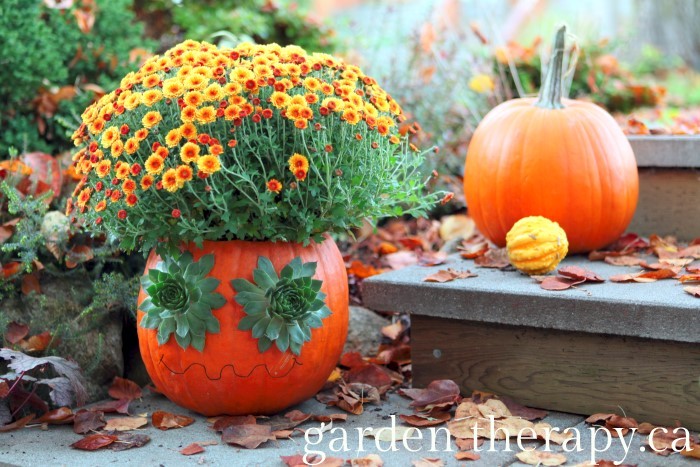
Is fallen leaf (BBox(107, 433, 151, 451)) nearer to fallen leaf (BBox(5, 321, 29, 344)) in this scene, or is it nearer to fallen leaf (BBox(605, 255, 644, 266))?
fallen leaf (BBox(5, 321, 29, 344))

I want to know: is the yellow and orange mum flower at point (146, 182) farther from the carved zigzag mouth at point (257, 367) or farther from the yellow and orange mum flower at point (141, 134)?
the carved zigzag mouth at point (257, 367)

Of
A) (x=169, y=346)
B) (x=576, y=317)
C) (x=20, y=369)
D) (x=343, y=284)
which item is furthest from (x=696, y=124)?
(x=20, y=369)

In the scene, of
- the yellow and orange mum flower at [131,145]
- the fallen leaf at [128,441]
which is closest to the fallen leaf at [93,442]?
the fallen leaf at [128,441]

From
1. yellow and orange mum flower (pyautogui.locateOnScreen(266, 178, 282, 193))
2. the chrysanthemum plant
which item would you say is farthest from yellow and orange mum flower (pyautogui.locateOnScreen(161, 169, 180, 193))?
yellow and orange mum flower (pyautogui.locateOnScreen(266, 178, 282, 193))

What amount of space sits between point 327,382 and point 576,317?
788 millimetres

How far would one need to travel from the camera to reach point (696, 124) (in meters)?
3.62

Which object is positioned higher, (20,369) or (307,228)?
(307,228)

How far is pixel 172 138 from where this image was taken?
2018mm

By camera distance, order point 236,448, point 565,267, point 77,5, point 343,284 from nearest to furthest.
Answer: point 236,448 < point 343,284 < point 565,267 < point 77,5

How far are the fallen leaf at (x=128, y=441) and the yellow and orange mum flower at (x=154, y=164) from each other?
687mm

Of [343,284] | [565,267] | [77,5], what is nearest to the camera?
[343,284]

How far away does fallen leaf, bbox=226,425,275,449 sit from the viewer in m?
2.07

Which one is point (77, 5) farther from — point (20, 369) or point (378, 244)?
point (20, 369)

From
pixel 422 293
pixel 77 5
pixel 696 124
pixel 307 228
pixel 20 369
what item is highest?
pixel 77 5
